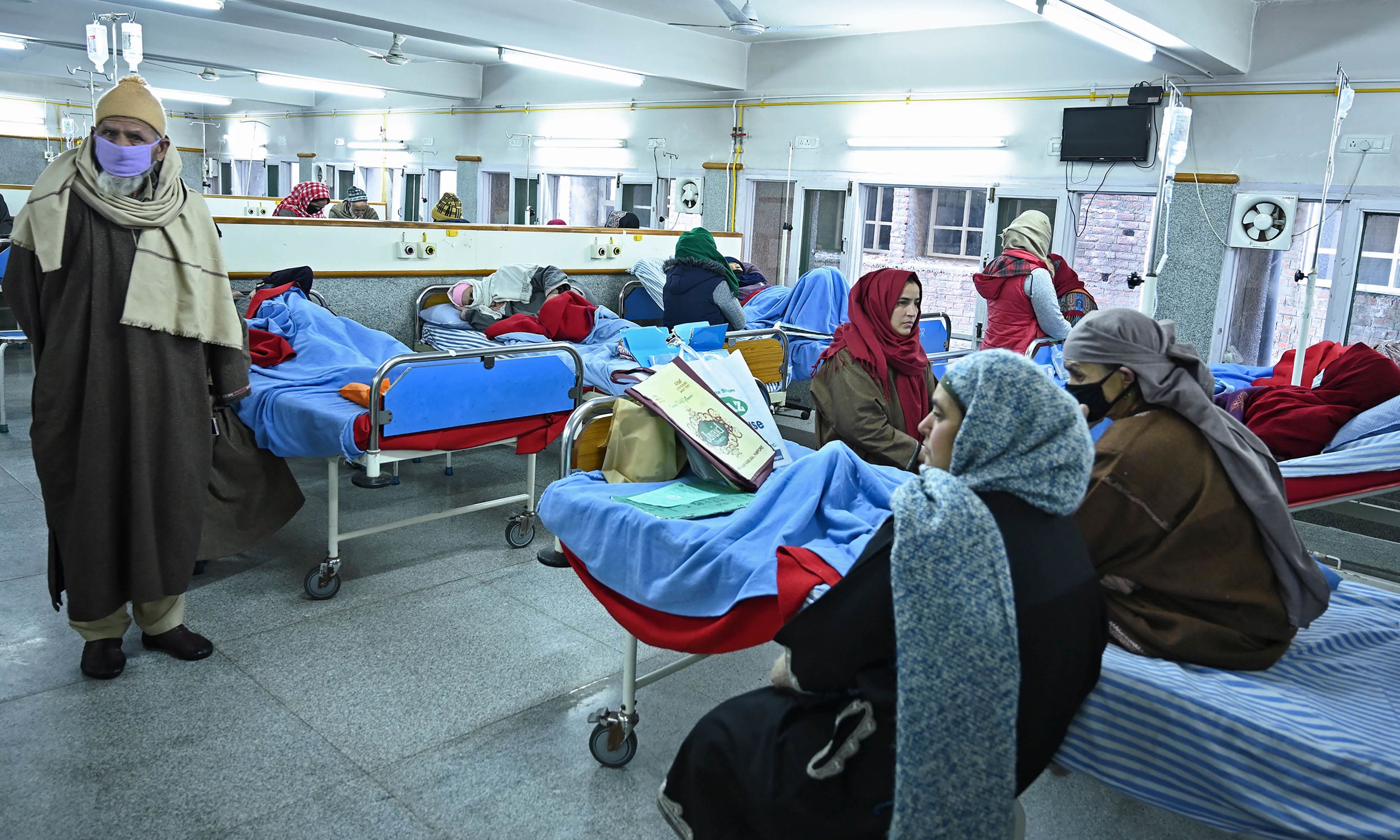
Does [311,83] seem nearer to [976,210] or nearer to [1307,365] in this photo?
[976,210]

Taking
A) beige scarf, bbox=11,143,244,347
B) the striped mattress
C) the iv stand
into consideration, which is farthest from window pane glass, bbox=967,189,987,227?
the striped mattress

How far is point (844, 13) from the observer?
9195 millimetres

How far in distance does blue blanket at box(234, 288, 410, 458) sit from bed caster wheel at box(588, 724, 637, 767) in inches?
65.0

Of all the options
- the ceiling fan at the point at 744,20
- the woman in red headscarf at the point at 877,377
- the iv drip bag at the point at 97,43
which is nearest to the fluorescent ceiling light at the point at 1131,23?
the woman in red headscarf at the point at 877,377

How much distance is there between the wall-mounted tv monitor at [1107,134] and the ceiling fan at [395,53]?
6.08m

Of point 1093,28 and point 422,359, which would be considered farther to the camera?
point 1093,28

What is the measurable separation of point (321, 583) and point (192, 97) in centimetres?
1581

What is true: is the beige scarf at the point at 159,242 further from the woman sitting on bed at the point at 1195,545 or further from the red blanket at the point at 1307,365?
the red blanket at the point at 1307,365

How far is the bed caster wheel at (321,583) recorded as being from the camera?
409cm

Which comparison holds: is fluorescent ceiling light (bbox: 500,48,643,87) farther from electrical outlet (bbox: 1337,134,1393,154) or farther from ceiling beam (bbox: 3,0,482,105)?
electrical outlet (bbox: 1337,134,1393,154)

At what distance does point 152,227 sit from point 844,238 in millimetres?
8411

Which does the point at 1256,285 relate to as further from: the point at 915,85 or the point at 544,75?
the point at 544,75

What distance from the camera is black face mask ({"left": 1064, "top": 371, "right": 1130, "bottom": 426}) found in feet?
8.19

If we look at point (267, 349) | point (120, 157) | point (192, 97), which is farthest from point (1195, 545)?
point (192, 97)
